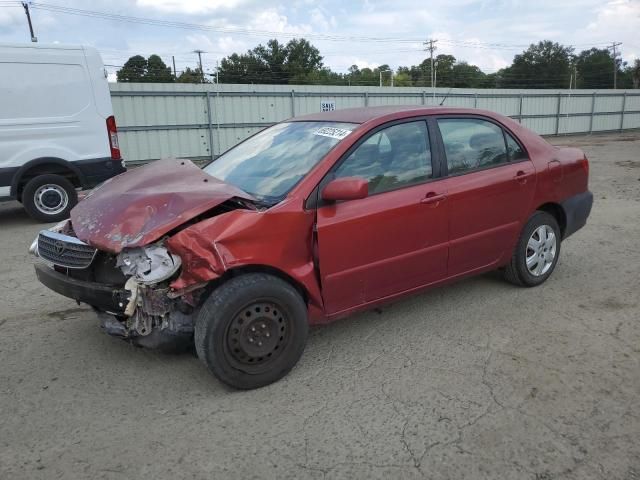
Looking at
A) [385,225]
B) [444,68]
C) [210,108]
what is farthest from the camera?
[444,68]

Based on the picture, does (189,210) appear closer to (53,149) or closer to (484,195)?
(484,195)

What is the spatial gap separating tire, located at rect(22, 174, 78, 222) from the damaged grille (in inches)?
201

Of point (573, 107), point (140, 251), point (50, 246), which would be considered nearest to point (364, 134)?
point (140, 251)

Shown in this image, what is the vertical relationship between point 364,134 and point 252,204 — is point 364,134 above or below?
above

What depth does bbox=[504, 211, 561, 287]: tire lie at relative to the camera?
14.3 feet

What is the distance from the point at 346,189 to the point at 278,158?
0.80 metres

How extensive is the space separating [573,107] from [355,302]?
25669mm

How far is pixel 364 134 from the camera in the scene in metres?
3.42

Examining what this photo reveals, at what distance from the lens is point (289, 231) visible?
3037 millimetres

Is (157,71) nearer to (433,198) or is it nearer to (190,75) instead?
(190,75)

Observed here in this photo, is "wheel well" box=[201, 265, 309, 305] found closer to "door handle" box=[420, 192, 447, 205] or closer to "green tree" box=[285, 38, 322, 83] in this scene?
"door handle" box=[420, 192, 447, 205]

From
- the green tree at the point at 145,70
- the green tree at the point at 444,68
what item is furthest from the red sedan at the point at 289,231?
the green tree at the point at 444,68

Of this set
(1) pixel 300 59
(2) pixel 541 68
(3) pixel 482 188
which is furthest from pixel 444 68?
(3) pixel 482 188

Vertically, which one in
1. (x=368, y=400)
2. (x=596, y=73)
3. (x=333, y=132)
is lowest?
(x=368, y=400)
